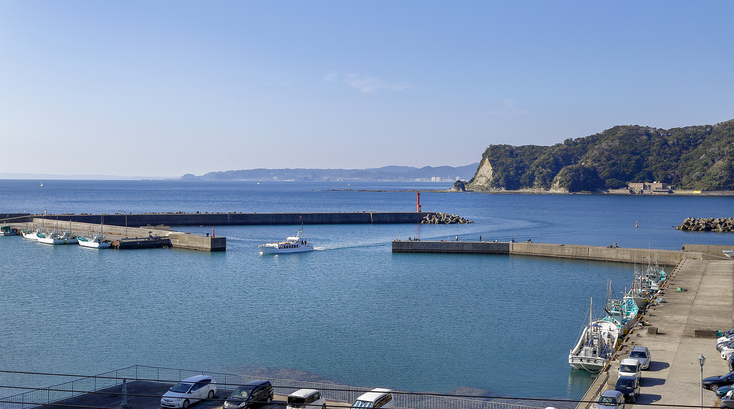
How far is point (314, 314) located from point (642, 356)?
21.6m

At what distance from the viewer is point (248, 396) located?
64.1ft

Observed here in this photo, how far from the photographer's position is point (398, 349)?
3181 cm

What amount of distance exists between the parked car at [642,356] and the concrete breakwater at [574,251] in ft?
112

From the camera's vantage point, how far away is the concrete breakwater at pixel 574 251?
62.1 m

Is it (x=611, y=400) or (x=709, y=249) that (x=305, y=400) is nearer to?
(x=611, y=400)

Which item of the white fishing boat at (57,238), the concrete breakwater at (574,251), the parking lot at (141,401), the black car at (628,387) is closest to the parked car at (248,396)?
the parking lot at (141,401)

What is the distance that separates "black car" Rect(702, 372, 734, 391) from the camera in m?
21.4

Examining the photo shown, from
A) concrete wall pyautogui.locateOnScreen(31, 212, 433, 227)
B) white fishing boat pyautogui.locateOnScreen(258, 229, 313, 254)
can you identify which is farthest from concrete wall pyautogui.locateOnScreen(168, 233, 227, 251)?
concrete wall pyautogui.locateOnScreen(31, 212, 433, 227)

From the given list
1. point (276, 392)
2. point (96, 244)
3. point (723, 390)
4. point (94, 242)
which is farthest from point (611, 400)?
point (94, 242)

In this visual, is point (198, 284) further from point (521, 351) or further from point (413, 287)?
point (521, 351)

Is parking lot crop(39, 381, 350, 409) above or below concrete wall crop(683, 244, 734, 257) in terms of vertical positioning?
below

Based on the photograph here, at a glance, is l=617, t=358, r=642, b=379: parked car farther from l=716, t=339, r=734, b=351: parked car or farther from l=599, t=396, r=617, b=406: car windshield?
l=716, t=339, r=734, b=351: parked car

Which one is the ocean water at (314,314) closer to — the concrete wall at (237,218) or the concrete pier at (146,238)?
the concrete pier at (146,238)

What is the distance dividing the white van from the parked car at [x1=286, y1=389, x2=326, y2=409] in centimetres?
124
